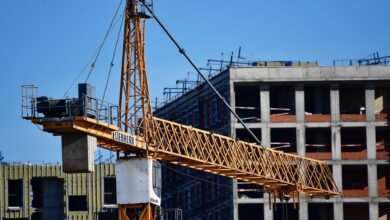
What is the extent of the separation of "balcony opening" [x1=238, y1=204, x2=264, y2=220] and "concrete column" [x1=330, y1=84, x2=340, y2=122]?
12.6 meters

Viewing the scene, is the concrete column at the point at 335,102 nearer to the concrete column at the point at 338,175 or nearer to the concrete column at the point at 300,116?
the concrete column at the point at 300,116

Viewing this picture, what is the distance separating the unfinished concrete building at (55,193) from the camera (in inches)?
6747

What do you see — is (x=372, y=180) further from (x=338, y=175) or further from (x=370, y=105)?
(x=370, y=105)

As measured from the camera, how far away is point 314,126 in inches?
6850

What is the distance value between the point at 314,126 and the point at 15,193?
108 feet

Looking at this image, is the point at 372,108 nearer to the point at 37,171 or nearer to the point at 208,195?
the point at 208,195

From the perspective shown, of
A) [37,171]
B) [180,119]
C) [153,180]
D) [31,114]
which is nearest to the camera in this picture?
[31,114]

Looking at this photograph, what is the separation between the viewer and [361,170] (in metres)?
176

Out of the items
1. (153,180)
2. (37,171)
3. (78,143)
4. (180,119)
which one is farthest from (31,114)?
(180,119)

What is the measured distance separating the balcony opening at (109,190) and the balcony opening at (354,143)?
24.9 meters

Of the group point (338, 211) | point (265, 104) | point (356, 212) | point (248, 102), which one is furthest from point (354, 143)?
point (248, 102)

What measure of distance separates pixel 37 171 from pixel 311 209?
1183 inches

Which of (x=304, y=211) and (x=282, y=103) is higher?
(x=282, y=103)

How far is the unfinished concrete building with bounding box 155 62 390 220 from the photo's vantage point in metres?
173
